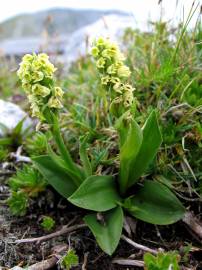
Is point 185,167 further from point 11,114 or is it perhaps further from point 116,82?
point 11,114

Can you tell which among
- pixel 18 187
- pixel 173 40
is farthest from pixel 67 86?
pixel 18 187

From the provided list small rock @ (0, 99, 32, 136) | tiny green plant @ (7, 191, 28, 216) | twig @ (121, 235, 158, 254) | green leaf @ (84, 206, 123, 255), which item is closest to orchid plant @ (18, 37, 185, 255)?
green leaf @ (84, 206, 123, 255)

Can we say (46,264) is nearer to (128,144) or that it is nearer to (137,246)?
(137,246)

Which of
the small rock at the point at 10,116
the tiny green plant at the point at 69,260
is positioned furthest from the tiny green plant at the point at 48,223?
the small rock at the point at 10,116

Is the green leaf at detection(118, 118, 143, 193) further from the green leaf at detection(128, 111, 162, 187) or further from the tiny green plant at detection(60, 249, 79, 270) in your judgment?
the tiny green plant at detection(60, 249, 79, 270)

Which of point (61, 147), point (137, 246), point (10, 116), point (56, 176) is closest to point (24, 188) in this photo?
point (56, 176)
